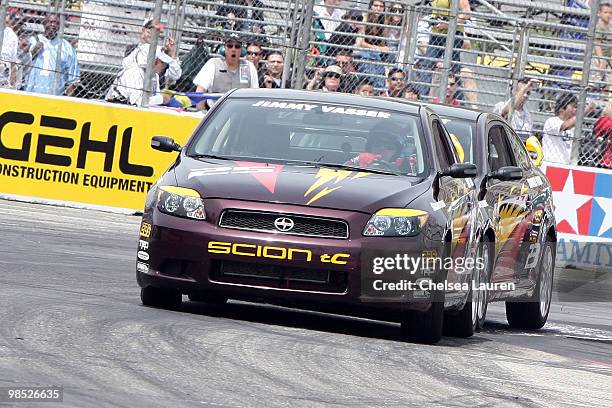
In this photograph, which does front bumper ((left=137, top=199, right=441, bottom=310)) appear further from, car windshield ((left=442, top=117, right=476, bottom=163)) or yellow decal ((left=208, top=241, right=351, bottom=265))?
car windshield ((left=442, top=117, right=476, bottom=163))

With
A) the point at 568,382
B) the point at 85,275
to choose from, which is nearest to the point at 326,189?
the point at 568,382

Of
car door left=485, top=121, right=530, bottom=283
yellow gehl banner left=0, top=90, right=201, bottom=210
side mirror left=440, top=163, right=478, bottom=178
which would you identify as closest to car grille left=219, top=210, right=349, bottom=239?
side mirror left=440, top=163, right=478, bottom=178

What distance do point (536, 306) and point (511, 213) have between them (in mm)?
1159

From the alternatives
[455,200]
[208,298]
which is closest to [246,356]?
[208,298]

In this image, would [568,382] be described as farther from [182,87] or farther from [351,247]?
[182,87]

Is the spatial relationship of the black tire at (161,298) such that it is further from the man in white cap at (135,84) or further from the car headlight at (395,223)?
the man in white cap at (135,84)

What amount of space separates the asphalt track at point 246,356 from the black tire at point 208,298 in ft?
0.28

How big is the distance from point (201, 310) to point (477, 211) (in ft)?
6.88

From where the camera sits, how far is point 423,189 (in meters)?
9.66

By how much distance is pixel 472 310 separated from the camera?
34.4ft

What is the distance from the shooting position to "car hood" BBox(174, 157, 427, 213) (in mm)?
9211

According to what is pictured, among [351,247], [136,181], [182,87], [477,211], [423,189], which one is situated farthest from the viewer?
[182,87]

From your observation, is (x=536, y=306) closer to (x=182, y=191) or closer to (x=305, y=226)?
(x=305, y=226)

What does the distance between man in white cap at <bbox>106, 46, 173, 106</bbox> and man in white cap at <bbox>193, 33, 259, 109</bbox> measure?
1.91 feet
